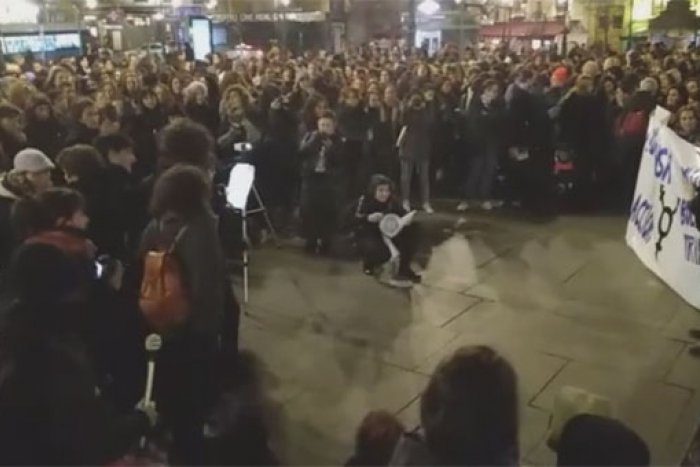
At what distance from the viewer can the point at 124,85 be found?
434 inches

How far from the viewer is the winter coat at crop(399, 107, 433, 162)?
981cm

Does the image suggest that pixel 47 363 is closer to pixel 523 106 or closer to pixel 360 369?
pixel 360 369

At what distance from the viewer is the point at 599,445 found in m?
2.61

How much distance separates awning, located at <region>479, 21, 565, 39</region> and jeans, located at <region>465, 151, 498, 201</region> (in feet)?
61.9

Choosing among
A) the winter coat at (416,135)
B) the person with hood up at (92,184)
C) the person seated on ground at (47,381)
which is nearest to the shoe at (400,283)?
the winter coat at (416,135)

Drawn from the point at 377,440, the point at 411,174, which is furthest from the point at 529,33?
the point at 377,440

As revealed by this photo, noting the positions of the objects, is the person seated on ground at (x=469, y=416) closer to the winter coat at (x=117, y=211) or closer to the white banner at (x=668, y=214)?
the winter coat at (x=117, y=211)

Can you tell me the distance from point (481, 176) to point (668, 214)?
325cm

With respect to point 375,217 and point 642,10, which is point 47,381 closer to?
point 375,217

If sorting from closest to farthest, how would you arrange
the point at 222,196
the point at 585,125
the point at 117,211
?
1. the point at 117,211
2. the point at 222,196
3. the point at 585,125

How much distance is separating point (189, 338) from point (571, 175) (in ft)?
25.2

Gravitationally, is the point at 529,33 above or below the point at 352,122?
above

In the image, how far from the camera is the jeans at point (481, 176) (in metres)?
10.4

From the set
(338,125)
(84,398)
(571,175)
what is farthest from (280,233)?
(84,398)
